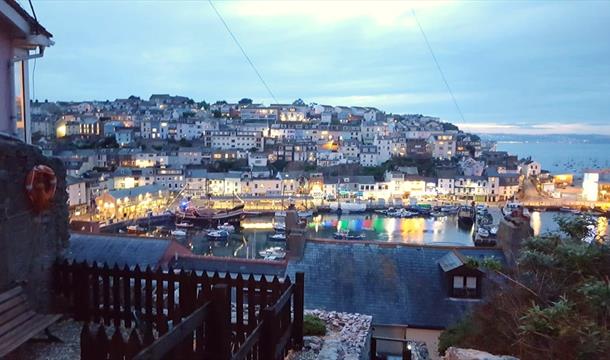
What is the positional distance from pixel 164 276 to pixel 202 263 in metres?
9.88

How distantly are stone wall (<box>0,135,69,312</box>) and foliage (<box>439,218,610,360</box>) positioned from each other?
5.03 meters

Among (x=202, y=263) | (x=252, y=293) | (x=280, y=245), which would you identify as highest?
(x=252, y=293)

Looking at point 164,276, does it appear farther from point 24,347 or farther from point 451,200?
point 451,200

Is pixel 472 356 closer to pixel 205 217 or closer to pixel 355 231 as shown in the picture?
pixel 355 231

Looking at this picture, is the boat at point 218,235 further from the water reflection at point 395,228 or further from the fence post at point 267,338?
the fence post at point 267,338

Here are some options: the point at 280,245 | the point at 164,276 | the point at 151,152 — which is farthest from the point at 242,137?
the point at 164,276

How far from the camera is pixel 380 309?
415 inches

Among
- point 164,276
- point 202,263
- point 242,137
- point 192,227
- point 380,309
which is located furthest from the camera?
point 242,137

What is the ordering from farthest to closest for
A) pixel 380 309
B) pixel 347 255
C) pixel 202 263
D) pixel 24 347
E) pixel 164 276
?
pixel 202 263, pixel 347 255, pixel 380 309, pixel 164 276, pixel 24 347

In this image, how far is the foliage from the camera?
4.95 meters

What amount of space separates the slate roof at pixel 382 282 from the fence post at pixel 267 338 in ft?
21.9

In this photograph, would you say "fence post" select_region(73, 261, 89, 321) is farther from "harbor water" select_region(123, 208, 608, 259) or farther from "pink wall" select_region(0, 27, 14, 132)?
"harbor water" select_region(123, 208, 608, 259)

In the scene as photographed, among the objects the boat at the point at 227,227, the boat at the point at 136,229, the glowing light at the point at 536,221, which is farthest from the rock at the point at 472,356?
the glowing light at the point at 536,221

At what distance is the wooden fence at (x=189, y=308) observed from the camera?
118 inches
